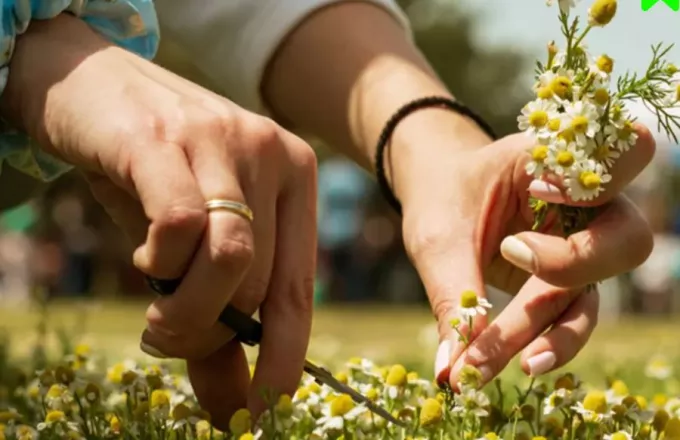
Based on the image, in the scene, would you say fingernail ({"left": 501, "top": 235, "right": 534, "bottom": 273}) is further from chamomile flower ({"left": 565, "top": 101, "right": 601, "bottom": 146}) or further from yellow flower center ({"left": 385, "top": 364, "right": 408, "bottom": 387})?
yellow flower center ({"left": 385, "top": 364, "right": 408, "bottom": 387})

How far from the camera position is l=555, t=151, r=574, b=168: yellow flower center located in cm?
130

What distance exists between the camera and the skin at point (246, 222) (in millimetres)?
1177

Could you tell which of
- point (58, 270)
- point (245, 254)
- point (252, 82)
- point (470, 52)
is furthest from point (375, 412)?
point (470, 52)

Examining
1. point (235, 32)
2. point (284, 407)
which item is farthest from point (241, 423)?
point (235, 32)

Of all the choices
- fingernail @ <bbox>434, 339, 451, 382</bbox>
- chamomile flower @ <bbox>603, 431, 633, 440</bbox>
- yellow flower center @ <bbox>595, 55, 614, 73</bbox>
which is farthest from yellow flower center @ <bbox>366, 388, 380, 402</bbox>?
yellow flower center @ <bbox>595, 55, 614, 73</bbox>

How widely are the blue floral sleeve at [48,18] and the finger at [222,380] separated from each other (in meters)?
0.47

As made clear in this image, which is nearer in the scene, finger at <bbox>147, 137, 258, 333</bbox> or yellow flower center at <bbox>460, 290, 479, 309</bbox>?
finger at <bbox>147, 137, 258, 333</bbox>

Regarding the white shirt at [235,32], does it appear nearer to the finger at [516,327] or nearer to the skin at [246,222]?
the skin at [246,222]

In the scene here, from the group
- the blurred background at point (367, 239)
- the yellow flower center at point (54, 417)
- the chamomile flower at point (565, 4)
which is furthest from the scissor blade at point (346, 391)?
the blurred background at point (367, 239)

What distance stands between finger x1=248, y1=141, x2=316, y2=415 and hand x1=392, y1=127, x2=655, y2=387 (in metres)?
0.24

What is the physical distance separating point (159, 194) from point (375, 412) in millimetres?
493

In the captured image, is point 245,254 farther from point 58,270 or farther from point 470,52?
point 470,52

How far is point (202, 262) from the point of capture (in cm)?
116

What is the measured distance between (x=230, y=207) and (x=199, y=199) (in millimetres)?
37
